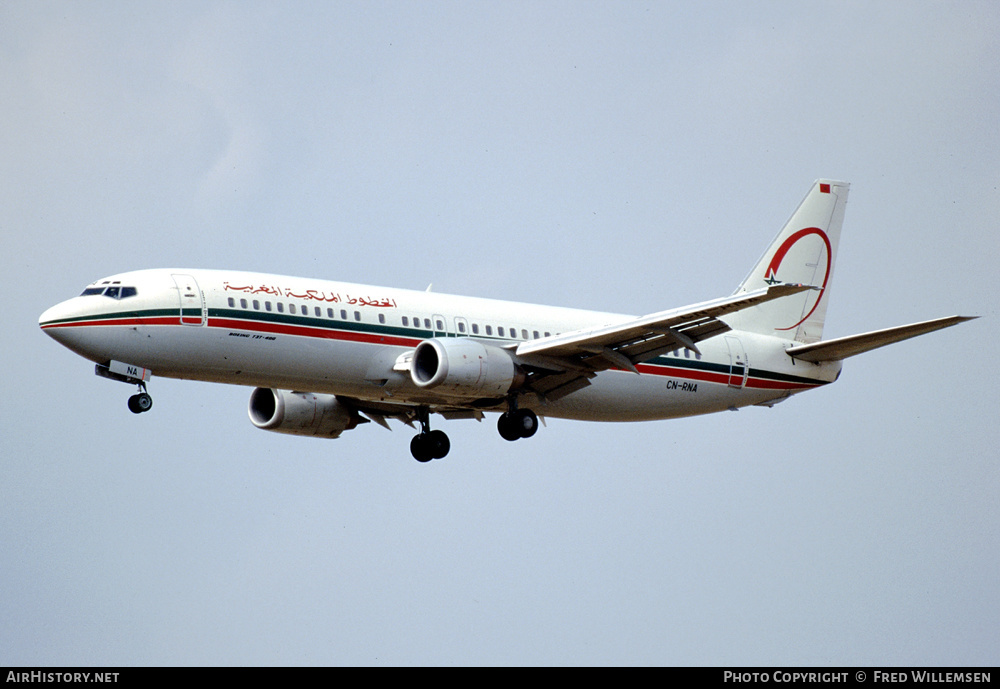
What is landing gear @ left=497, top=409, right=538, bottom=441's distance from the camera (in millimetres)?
43625

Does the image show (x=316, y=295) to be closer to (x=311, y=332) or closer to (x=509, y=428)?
(x=311, y=332)

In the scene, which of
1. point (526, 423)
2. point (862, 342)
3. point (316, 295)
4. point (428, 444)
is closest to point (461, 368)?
point (526, 423)

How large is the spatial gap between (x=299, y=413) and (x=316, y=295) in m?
7.42

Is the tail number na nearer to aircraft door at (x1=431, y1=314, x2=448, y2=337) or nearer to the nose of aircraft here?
aircraft door at (x1=431, y1=314, x2=448, y2=337)

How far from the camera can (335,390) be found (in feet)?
136

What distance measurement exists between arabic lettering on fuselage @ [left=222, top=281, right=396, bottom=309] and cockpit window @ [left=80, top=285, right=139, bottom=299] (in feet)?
7.84

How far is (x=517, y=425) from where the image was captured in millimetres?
43625

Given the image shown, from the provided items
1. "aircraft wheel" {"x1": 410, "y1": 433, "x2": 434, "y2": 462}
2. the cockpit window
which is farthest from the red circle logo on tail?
the cockpit window

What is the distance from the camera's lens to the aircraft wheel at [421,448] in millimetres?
47594

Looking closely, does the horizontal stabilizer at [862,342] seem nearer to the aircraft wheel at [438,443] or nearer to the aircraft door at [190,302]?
the aircraft wheel at [438,443]

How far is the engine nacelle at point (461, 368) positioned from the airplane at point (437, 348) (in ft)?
0.16

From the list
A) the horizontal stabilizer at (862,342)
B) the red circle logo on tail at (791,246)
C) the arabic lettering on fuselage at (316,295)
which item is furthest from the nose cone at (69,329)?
the red circle logo on tail at (791,246)
